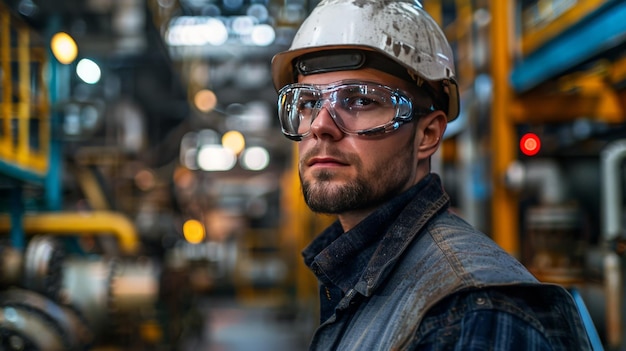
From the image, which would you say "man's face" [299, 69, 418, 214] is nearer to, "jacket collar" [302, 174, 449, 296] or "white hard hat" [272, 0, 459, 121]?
"jacket collar" [302, 174, 449, 296]

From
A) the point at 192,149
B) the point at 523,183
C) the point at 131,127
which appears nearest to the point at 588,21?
the point at 523,183

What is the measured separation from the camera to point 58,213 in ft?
22.4

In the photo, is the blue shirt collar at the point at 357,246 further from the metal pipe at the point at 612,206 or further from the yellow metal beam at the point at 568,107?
the yellow metal beam at the point at 568,107

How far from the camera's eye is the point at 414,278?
1518 millimetres

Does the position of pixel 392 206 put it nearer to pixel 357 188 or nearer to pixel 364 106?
pixel 357 188

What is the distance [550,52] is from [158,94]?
44.3 feet

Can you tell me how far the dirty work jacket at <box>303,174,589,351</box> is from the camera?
137 cm

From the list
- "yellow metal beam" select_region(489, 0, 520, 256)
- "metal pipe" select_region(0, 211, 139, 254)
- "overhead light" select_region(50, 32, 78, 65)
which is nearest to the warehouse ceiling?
"overhead light" select_region(50, 32, 78, 65)

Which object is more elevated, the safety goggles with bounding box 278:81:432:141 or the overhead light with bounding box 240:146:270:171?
the overhead light with bounding box 240:146:270:171

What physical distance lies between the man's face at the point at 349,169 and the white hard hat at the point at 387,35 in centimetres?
20

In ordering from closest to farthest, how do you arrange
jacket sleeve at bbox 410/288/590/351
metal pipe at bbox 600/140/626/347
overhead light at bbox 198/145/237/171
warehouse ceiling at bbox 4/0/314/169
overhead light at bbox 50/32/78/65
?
jacket sleeve at bbox 410/288/590/351 < metal pipe at bbox 600/140/626/347 < overhead light at bbox 50/32/78/65 < warehouse ceiling at bbox 4/0/314/169 < overhead light at bbox 198/145/237/171

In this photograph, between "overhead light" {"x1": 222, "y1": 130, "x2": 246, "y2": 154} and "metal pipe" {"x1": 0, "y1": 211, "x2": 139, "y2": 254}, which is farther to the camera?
"overhead light" {"x1": 222, "y1": 130, "x2": 246, "y2": 154}

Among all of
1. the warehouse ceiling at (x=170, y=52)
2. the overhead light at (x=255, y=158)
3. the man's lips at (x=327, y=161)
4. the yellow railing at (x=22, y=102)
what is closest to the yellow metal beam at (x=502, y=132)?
the warehouse ceiling at (x=170, y=52)

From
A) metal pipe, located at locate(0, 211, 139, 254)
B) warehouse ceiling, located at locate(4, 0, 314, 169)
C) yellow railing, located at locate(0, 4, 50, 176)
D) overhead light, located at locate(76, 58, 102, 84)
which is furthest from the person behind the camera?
warehouse ceiling, located at locate(4, 0, 314, 169)
